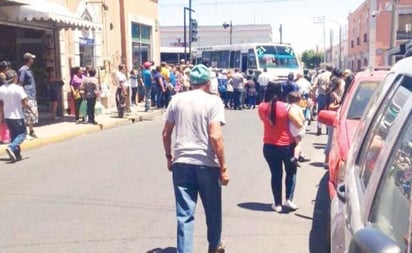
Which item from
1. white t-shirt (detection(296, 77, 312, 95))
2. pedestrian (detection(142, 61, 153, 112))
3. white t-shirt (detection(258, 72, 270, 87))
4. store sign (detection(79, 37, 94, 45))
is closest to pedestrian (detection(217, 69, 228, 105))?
white t-shirt (detection(258, 72, 270, 87))

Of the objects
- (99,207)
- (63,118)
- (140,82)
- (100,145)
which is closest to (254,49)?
(140,82)

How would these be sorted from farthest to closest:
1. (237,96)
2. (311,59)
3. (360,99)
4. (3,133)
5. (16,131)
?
(311,59), (237,96), (3,133), (16,131), (360,99)

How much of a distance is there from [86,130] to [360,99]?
33.3ft

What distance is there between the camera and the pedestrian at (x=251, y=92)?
1035 inches

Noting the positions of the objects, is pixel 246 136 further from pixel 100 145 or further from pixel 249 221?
pixel 249 221

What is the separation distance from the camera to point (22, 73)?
45.3 feet

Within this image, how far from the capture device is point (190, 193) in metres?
5.11

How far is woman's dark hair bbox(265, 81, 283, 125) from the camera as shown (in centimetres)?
698

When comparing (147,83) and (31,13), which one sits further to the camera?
(147,83)

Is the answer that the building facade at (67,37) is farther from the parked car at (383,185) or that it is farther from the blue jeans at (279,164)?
the parked car at (383,185)

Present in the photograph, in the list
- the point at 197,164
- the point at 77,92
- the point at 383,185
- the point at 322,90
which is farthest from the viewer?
the point at 77,92

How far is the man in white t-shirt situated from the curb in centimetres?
111

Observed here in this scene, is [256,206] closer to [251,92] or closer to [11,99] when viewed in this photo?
[11,99]

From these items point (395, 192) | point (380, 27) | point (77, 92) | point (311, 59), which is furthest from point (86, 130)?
point (311, 59)
